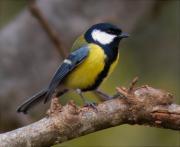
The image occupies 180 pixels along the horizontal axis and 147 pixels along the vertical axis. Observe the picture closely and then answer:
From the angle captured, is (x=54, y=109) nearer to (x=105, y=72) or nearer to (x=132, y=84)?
(x=132, y=84)

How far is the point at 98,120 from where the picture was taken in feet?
7.27

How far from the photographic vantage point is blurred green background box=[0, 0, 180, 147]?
3.54 m

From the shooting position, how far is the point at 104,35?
2910 mm

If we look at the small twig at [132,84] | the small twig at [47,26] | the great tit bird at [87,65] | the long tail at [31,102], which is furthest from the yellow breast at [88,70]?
the small twig at [132,84]

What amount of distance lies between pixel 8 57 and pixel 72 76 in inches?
39.9

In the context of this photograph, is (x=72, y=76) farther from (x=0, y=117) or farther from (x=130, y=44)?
(x=130, y=44)

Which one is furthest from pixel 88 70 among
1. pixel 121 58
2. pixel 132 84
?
pixel 121 58

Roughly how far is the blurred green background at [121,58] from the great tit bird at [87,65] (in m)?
0.54

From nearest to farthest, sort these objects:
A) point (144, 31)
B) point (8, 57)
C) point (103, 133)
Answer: point (103, 133)
point (8, 57)
point (144, 31)

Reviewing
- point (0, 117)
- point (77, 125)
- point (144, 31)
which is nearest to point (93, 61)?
point (77, 125)

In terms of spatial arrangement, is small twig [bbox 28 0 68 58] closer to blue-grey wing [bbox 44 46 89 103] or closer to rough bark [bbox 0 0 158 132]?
blue-grey wing [bbox 44 46 89 103]

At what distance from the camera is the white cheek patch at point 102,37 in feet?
9.54

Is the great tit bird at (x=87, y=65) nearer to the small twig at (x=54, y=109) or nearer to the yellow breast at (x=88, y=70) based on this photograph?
the yellow breast at (x=88, y=70)

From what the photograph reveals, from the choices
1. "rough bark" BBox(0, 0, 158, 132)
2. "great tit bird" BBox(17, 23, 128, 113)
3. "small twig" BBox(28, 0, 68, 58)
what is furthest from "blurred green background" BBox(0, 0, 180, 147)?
"great tit bird" BBox(17, 23, 128, 113)
